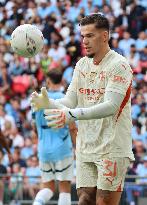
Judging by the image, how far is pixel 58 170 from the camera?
12.1 metres

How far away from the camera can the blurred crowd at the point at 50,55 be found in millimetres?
18516

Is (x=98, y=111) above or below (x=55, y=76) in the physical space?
above

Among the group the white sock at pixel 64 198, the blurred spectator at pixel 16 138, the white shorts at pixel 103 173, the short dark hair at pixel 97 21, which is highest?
the short dark hair at pixel 97 21

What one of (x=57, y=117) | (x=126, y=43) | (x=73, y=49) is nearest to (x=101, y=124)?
(x=57, y=117)

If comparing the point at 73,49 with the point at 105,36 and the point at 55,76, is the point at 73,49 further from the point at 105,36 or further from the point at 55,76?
the point at 105,36

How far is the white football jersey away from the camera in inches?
318

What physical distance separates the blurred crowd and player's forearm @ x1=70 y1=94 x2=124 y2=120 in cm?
930

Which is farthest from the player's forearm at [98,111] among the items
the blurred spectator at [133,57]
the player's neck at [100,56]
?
the blurred spectator at [133,57]

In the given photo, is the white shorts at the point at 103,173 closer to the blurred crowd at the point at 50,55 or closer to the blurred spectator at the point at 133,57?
the blurred crowd at the point at 50,55

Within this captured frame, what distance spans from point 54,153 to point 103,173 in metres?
3.98

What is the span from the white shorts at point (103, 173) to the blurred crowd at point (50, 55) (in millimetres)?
8814

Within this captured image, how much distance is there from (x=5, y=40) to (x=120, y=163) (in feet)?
51.0

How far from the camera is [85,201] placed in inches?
324

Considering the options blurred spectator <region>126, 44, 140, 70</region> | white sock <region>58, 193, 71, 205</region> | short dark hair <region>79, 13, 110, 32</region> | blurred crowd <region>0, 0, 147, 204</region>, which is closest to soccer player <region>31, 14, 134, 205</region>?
short dark hair <region>79, 13, 110, 32</region>
